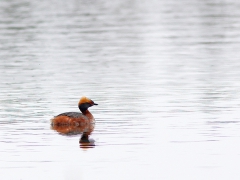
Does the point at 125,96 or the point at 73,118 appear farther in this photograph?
the point at 125,96

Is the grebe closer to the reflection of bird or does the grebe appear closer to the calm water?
the reflection of bird

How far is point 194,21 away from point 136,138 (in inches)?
1477

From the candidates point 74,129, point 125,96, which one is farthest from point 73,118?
point 125,96

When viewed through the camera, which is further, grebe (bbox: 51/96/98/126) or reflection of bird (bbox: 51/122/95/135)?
grebe (bbox: 51/96/98/126)

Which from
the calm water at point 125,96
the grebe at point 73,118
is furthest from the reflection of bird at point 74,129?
the calm water at point 125,96

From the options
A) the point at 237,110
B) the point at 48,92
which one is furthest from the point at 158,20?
the point at 237,110

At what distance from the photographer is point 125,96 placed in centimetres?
2788

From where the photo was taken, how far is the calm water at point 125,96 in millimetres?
18703

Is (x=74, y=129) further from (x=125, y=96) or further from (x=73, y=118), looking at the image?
(x=125, y=96)

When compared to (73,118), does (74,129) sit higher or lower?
lower

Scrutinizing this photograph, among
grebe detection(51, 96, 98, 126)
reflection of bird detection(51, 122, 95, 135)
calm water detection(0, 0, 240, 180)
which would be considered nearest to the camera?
calm water detection(0, 0, 240, 180)

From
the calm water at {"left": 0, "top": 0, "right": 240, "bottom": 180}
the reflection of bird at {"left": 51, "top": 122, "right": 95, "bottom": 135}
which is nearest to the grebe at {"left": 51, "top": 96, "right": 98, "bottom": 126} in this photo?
the reflection of bird at {"left": 51, "top": 122, "right": 95, "bottom": 135}

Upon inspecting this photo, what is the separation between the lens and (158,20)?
59250mm

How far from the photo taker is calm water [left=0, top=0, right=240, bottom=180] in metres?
18.7
